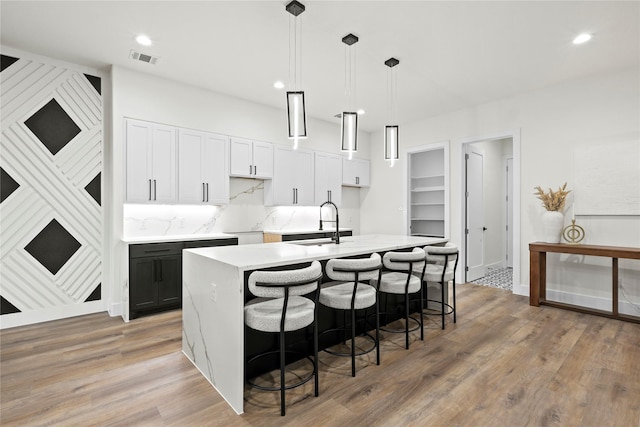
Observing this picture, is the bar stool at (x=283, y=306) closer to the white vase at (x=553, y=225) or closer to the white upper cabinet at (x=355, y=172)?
the white vase at (x=553, y=225)

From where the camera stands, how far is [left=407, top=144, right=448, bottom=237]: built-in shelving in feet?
22.0

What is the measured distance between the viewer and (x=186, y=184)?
4.44 meters

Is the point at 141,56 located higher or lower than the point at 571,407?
higher

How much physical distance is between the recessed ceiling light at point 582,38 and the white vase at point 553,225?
2.06 meters

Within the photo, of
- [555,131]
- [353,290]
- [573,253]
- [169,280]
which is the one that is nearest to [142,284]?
[169,280]

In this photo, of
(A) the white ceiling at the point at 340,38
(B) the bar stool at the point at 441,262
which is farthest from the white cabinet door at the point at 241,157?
(B) the bar stool at the point at 441,262

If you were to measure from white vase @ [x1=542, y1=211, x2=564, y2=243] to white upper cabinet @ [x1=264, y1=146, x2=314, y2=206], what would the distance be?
143 inches

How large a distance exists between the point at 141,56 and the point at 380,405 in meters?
4.25

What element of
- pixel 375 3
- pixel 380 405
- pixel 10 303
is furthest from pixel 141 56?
pixel 380 405

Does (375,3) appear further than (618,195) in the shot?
No

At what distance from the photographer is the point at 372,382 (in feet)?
7.87

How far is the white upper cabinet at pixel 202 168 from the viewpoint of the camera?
14.5 ft

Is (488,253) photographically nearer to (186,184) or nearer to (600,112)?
(600,112)

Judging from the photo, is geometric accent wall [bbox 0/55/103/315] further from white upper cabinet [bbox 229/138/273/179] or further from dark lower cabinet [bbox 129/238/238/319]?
white upper cabinet [bbox 229/138/273/179]
